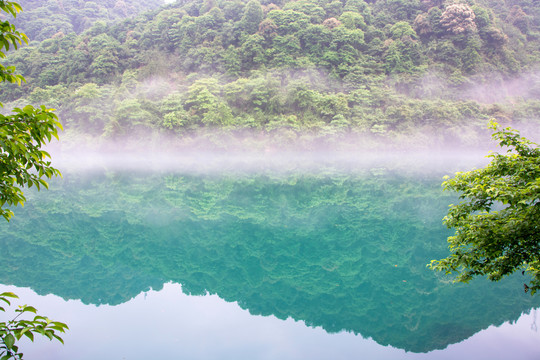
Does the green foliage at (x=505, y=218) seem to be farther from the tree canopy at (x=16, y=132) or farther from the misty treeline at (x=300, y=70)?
the misty treeline at (x=300, y=70)

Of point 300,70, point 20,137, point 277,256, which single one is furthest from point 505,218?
point 300,70

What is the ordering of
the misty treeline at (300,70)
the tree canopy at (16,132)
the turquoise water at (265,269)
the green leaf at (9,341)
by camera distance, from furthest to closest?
the misty treeline at (300,70)
the turquoise water at (265,269)
the tree canopy at (16,132)
the green leaf at (9,341)

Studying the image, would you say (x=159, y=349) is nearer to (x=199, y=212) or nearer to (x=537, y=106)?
(x=199, y=212)

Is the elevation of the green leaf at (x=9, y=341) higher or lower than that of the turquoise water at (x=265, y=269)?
lower

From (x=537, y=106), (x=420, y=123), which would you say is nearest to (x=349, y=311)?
(x=420, y=123)

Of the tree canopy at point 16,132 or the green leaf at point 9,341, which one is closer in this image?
the green leaf at point 9,341

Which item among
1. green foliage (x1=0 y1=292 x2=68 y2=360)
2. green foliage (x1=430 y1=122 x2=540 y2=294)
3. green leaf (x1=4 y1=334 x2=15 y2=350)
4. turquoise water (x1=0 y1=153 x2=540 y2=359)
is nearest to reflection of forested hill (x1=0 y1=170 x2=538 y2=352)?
turquoise water (x1=0 y1=153 x2=540 y2=359)

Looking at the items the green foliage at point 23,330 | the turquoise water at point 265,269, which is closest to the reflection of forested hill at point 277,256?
the turquoise water at point 265,269

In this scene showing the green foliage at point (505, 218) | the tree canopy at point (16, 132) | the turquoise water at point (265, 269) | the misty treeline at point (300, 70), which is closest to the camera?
the tree canopy at point (16, 132)

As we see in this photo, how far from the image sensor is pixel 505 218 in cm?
371

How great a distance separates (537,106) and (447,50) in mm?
12540

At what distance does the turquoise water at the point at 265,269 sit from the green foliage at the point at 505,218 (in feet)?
6.38

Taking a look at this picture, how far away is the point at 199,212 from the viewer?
13.8m

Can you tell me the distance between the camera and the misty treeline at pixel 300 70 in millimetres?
36844
